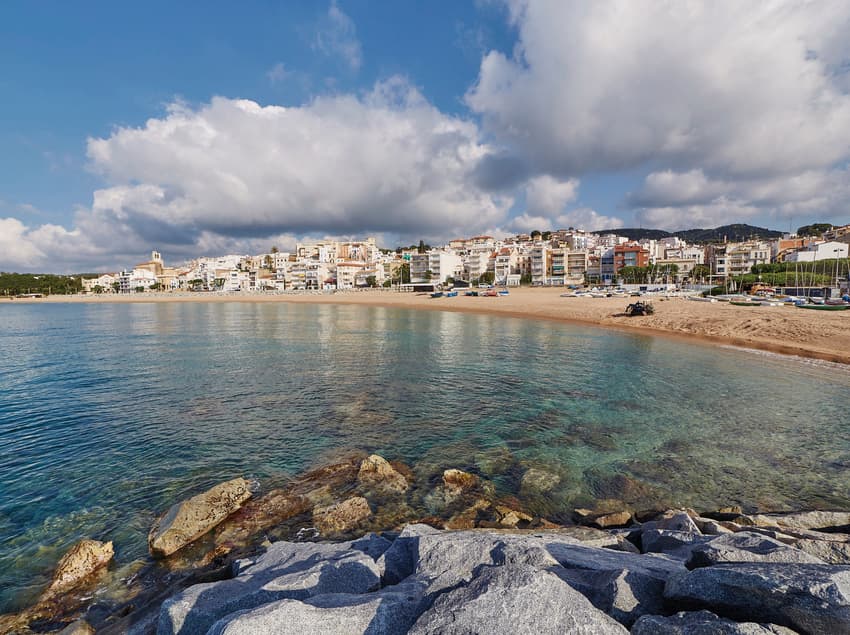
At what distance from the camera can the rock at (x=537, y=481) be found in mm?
9219

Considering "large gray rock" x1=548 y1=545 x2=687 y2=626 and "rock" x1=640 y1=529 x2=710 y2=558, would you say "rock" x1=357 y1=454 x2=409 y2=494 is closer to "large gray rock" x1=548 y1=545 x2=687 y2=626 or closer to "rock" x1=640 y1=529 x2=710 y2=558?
"large gray rock" x1=548 y1=545 x2=687 y2=626

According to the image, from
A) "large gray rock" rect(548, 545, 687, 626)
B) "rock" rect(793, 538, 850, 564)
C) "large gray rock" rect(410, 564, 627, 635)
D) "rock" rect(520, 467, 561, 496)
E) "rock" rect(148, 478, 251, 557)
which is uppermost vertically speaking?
"large gray rock" rect(410, 564, 627, 635)

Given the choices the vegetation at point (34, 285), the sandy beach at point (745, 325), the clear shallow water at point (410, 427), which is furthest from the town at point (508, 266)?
the clear shallow water at point (410, 427)

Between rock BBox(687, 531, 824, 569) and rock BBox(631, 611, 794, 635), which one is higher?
rock BBox(631, 611, 794, 635)

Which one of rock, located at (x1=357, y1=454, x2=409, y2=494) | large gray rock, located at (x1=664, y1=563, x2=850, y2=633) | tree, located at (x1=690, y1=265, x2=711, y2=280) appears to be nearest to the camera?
large gray rock, located at (x1=664, y1=563, x2=850, y2=633)

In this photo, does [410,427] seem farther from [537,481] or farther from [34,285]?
[34,285]

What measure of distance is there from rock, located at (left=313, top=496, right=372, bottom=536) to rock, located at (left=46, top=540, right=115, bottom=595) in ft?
11.7

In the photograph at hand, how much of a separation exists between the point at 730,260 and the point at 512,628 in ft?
507

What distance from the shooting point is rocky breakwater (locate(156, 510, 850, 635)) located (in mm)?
3123

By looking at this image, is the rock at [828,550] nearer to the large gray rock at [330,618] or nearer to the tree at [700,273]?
the large gray rock at [330,618]

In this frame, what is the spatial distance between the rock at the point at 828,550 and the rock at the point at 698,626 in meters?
3.16

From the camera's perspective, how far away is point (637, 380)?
19.3 meters

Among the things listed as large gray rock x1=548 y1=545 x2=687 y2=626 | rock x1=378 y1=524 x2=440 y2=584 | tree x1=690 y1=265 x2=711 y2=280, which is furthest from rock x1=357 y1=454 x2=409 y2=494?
tree x1=690 y1=265 x2=711 y2=280

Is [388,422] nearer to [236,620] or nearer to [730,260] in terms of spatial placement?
[236,620]
